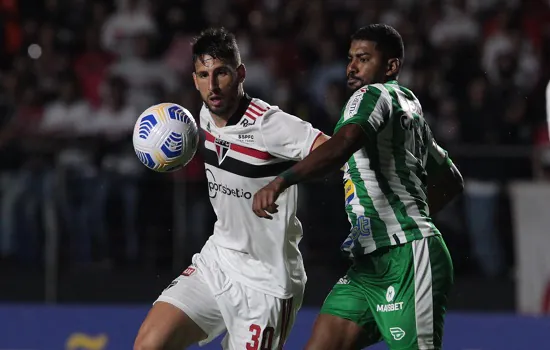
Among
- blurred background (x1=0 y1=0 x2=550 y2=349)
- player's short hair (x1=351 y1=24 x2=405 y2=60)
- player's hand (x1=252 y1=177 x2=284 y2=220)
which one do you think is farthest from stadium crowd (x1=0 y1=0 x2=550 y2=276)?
player's hand (x1=252 y1=177 x2=284 y2=220)

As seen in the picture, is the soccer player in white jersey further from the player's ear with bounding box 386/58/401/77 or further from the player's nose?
the player's ear with bounding box 386/58/401/77

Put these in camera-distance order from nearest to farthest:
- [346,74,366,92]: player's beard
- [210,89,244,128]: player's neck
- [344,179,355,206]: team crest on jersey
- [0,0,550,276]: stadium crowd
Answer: [346,74,366,92]: player's beard
[344,179,355,206]: team crest on jersey
[210,89,244,128]: player's neck
[0,0,550,276]: stadium crowd

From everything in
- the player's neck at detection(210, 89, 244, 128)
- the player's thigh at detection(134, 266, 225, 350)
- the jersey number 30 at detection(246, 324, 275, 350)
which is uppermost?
the player's neck at detection(210, 89, 244, 128)

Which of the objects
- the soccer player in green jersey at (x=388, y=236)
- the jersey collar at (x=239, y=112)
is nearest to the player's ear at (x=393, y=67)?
the soccer player in green jersey at (x=388, y=236)

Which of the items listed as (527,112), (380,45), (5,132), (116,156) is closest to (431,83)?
(527,112)

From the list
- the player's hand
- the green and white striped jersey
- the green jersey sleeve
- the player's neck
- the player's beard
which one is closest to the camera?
the player's hand

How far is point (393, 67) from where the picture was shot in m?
5.37

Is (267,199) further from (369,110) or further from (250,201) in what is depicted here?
(250,201)

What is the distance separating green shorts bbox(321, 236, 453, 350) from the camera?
205 inches

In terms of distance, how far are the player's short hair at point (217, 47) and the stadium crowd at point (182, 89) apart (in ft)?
14.0

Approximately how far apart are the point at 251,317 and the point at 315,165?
1162 millimetres

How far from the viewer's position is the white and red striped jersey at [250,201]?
18.0ft

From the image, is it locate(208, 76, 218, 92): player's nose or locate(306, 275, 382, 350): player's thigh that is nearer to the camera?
locate(306, 275, 382, 350): player's thigh

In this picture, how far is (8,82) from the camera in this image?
11680 mm
